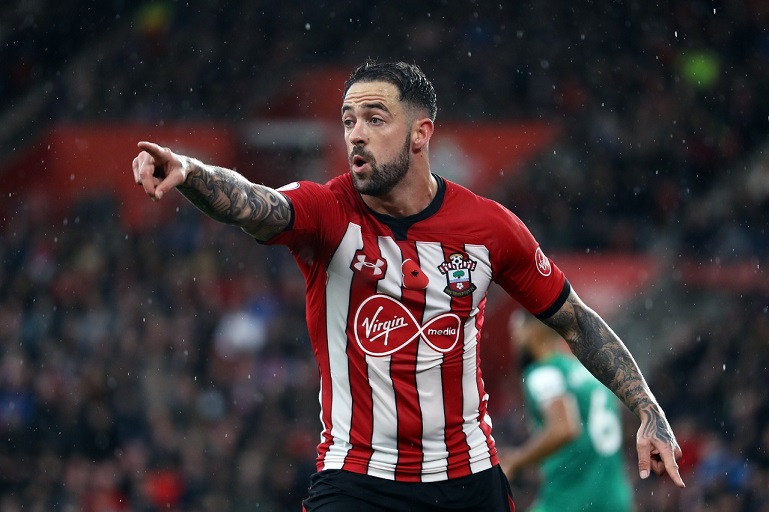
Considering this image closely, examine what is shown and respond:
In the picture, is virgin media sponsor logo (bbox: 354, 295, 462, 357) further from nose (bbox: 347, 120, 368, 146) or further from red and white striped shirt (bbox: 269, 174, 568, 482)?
nose (bbox: 347, 120, 368, 146)

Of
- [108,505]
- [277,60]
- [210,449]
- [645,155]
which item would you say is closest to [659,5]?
[645,155]

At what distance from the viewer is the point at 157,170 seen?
3646mm

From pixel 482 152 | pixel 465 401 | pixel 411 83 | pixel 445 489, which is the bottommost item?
pixel 445 489

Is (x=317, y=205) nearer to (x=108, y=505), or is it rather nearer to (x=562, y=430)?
(x=562, y=430)

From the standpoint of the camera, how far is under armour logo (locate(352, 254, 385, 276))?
14.2 ft

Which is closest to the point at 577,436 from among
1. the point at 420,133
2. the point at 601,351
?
the point at 601,351

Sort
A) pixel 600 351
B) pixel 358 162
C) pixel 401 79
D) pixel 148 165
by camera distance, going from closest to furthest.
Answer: pixel 148 165 → pixel 358 162 → pixel 401 79 → pixel 600 351

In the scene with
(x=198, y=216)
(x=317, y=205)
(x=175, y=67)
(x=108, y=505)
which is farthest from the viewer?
(x=175, y=67)

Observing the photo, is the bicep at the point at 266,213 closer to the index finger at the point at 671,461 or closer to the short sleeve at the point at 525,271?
the short sleeve at the point at 525,271

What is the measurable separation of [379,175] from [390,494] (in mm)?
1106

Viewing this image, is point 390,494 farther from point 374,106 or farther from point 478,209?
point 374,106

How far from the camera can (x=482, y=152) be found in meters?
17.2

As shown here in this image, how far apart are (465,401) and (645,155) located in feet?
42.9

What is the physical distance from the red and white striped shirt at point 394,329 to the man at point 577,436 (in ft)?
7.84
